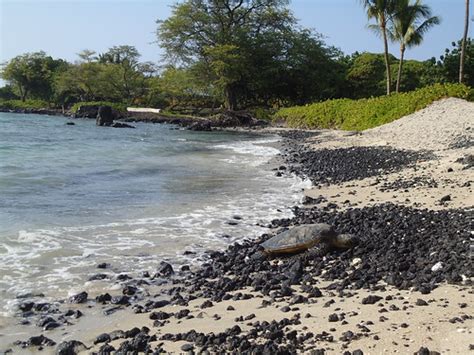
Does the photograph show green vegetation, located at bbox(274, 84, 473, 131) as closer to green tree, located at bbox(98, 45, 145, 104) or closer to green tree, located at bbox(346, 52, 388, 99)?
green tree, located at bbox(346, 52, 388, 99)

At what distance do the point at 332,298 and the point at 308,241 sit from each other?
1811mm

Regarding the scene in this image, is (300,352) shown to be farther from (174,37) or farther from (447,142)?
(174,37)

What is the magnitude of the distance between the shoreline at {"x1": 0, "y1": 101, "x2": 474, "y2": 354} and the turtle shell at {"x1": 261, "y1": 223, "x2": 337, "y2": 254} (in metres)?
0.15

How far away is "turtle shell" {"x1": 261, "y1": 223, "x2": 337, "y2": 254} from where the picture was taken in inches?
269

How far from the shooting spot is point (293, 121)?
40.1 meters

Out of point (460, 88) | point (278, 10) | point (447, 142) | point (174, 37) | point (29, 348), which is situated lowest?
point (29, 348)

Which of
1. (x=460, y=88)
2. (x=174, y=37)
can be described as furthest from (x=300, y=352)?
(x=174, y=37)

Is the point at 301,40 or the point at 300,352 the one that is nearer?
the point at 300,352

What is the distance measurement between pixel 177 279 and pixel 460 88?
1004 inches

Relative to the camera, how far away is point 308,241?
6855 millimetres

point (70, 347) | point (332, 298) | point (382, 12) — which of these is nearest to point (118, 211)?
point (70, 347)

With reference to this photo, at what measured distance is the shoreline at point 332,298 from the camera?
13.2 ft

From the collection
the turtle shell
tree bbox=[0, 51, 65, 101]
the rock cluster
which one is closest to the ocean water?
the rock cluster

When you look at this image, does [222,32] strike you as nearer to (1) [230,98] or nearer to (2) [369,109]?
(1) [230,98]
